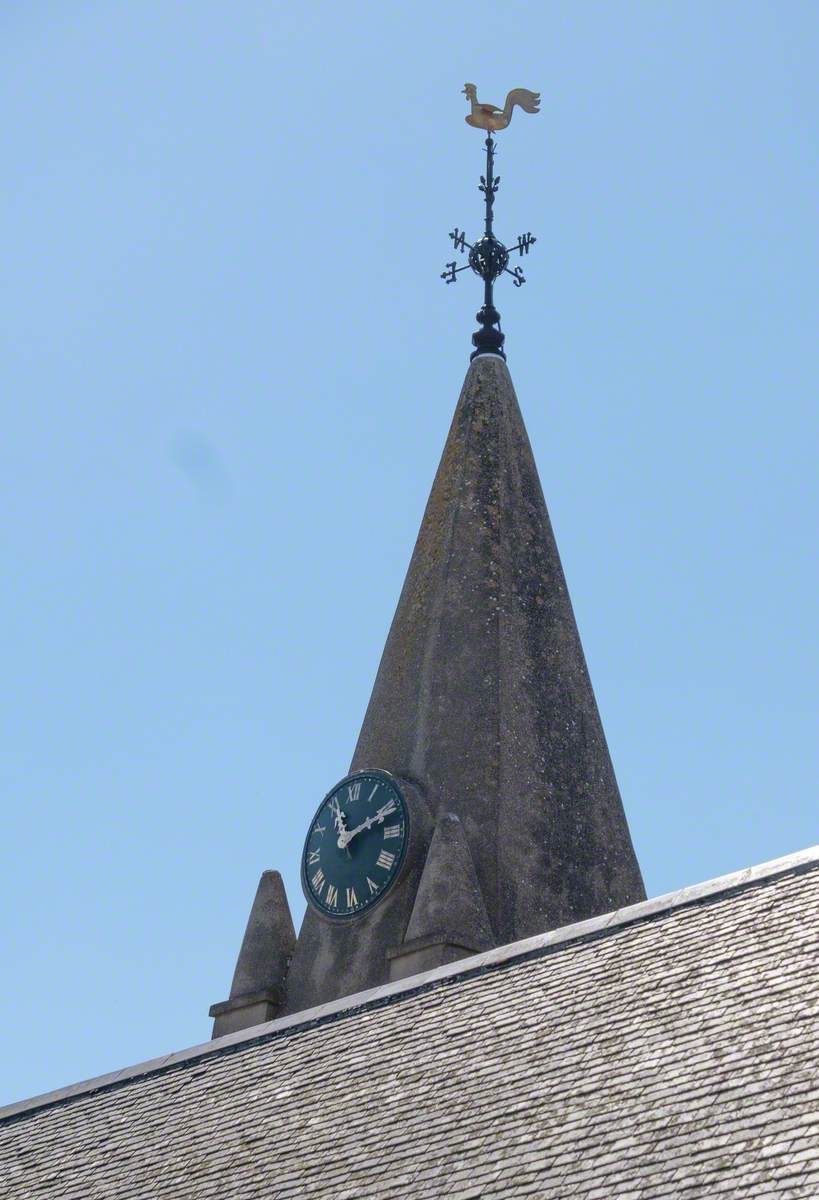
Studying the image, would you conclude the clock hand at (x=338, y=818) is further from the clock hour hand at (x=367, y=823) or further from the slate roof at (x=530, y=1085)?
the slate roof at (x=530, y=1085)

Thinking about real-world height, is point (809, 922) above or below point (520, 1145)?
above

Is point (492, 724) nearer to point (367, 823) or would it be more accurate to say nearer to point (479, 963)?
point (367, 823)

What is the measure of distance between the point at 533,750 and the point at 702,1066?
10.5 metres

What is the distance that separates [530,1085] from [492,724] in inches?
371

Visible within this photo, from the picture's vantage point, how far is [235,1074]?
16.0 metres

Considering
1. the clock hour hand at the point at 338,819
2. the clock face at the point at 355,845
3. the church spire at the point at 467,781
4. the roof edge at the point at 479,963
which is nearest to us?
the roof edge at the point at 479,963

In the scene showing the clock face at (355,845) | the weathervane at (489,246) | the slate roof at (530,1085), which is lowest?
the slate roof at (530,1085)

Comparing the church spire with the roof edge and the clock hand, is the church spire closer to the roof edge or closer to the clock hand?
the clock hand

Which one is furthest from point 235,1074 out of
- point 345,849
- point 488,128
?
point 488,128

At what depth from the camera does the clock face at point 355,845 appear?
69.8 ft

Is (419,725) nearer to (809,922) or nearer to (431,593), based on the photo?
(431,593)

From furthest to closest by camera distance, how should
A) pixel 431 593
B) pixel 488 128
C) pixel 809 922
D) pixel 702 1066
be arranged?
1. pixel 488 128
2. pixel 431 593
3. pixel 809 922
4. pixel 702 1066

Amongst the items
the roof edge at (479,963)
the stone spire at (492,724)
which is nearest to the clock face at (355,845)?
the stone spire at (492,724)

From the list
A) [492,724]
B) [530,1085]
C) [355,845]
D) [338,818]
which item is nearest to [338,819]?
[338,818]
